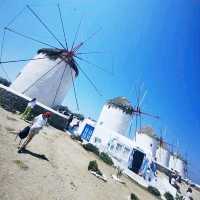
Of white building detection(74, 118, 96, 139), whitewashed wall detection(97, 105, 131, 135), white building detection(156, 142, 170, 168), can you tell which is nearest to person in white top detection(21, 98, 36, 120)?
white building detection(74, 118, 96, 139)

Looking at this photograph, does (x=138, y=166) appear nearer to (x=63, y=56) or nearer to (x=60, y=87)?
(x=60, y=87)

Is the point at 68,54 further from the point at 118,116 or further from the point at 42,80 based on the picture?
the point at 118,116

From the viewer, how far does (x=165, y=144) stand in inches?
1507

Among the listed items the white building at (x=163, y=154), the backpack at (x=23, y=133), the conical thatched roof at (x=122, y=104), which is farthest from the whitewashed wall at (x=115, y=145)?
the white building at (x=163, y=154)

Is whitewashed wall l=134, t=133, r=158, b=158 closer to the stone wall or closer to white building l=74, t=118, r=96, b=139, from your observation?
white building l=74, t=118, r=96, b=139

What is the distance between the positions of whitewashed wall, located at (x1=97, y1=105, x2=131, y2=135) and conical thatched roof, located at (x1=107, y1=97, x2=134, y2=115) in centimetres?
47

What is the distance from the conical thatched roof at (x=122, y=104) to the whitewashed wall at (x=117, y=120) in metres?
0.47

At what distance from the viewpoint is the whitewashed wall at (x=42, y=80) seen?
670 inches

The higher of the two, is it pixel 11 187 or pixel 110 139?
pixel 110 139

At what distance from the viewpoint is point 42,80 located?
17.2m

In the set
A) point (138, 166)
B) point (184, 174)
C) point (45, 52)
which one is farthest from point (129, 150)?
point (184, 174)

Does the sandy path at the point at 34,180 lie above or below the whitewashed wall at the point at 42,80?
below

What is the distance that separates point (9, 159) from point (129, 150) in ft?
46.8

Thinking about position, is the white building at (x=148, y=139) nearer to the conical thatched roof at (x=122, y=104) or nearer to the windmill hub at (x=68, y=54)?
the conical thatched roof at (x=122, y=104)
